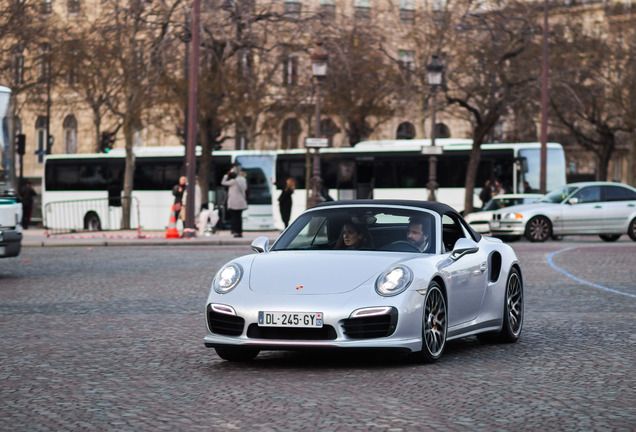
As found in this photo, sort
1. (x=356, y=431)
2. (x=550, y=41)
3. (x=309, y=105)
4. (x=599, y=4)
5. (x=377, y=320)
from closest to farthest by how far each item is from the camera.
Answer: (x=356, y=431) < (x=377, y=320) < (x=550, y=41) < (x=309, y=105) < (x=599, y=4)

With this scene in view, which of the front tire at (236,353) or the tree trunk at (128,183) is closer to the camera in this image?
the front tire at (236,353)

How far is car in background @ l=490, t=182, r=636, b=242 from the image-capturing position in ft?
108

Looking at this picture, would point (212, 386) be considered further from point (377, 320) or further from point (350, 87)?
point (350, 87)

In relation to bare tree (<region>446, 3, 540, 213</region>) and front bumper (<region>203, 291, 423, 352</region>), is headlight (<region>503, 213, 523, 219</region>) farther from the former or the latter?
front bumper (<region>203, 291, 423, 352</region>)

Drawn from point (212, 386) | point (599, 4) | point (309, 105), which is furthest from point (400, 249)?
point (599, 4)

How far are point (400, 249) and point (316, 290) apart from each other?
1124 millimetres

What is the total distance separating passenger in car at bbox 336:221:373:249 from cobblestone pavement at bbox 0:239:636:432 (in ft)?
2.68

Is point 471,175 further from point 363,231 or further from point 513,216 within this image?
point 363,231

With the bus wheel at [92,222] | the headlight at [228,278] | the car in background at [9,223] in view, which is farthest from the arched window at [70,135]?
the headlight at [228,278]

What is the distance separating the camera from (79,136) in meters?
78.4

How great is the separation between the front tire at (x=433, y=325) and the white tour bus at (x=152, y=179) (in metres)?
36.7

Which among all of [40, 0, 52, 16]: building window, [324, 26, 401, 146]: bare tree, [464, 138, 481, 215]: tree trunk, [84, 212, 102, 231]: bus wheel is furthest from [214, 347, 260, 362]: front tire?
[40, 0, 52, 16]: building window

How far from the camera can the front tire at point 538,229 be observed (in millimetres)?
33031

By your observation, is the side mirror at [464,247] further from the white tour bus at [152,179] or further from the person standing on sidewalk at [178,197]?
the white tour bus at [152,179]
